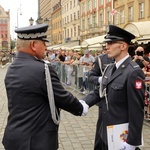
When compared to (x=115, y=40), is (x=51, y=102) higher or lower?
lower

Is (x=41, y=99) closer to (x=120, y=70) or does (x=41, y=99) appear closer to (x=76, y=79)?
(x=120, y=70)

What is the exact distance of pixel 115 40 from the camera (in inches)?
124

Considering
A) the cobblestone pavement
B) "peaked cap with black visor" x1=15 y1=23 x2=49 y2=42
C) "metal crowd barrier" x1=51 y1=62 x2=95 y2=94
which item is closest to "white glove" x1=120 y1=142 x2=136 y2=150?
"peaked cap with black visor" x1=15 y1=23 x2=49 y2=42

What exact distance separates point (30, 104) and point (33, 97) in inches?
2.6

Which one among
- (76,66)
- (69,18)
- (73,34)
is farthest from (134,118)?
(69,18)

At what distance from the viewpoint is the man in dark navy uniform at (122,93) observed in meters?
2.85

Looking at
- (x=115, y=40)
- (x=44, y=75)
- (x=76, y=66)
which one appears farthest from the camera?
(x=76, y=66)

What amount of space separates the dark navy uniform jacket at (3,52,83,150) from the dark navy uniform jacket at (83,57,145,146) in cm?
57

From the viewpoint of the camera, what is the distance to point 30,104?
8.59ft

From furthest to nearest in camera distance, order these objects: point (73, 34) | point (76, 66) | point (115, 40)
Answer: point (73, 34), point (76, 66), point (115, 40)

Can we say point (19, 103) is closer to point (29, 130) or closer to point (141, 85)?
point (29, 130)

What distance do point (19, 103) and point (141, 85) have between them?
1.15m

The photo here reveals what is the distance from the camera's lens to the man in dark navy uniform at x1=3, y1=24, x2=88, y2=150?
260cm

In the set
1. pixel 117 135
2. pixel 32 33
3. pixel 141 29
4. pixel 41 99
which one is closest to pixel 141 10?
pixel 141 29
